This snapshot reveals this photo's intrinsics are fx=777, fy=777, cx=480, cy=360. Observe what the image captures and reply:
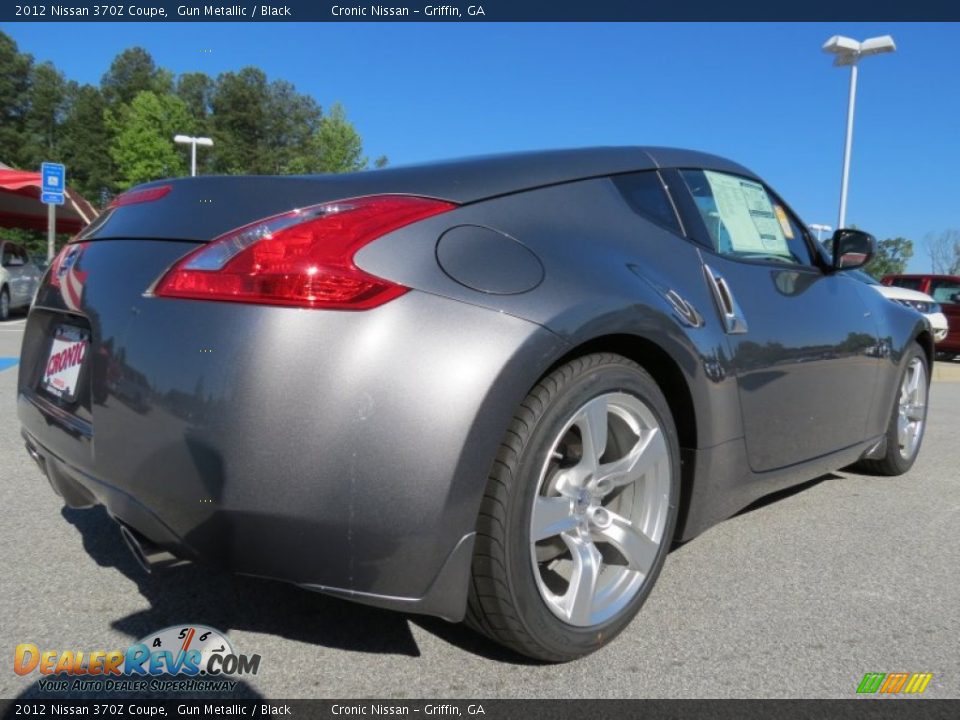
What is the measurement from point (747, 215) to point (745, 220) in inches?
1.8

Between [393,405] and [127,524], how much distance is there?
75 centimetres

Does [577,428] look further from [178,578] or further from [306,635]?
[178,578]

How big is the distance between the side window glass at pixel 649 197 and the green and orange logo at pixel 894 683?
4.36 feet

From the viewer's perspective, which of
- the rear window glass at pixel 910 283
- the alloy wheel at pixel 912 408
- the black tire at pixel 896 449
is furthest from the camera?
the rear window glass at pixel 910 283

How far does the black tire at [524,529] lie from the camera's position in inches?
68.8

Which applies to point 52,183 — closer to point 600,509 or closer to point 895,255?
point 600,509

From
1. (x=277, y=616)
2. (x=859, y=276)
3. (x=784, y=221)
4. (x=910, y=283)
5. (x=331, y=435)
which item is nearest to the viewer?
(x=331, y=435)

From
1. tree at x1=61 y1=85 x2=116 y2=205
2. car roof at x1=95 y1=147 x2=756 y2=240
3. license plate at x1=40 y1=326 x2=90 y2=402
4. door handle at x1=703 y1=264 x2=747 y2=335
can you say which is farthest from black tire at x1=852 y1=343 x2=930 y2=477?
tree at x1=61 y1=85 x2=116 y2=205

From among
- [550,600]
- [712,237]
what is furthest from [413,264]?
[712,237]

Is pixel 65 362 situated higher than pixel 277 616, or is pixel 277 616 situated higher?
pixel 65 362

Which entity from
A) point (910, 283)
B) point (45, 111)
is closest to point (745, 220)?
point (910, 283)

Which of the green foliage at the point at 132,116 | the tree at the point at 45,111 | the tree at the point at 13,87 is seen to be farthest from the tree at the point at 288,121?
the tree at the point at 13,87

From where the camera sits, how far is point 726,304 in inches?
94.6

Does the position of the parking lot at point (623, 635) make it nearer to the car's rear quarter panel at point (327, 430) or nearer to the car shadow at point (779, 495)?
the car shadow at point (779, 495)
